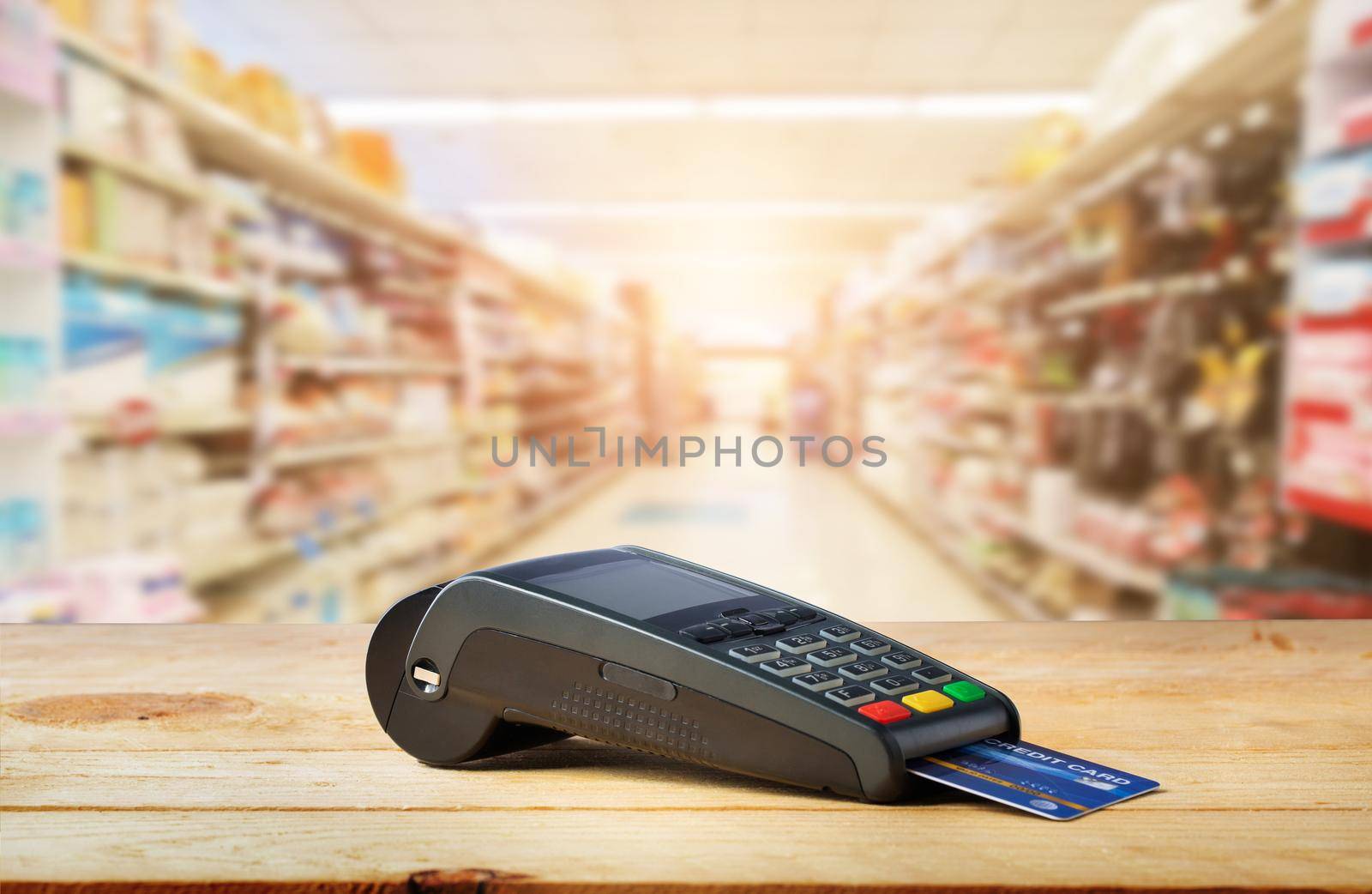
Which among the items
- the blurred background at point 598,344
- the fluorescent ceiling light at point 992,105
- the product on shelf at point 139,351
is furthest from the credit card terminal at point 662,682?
the fluorescent ceiling light at point 992,105

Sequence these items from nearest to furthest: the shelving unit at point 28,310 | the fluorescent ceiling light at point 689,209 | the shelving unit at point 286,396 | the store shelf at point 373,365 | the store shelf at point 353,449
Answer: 1. the shelving unit at point 28,310
2. the shelving unit at point 286,396
3. the store shelf at point 353,449
4. the store shelf at point 373,365
5. the fluorescent ceiling light at point 689,209

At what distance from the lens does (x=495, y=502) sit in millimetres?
4785

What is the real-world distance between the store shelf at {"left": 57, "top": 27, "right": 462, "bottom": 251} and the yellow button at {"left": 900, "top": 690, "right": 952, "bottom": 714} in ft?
6.77

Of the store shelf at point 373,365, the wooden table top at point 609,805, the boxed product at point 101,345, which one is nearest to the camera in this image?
the wooden table top at point 609,805

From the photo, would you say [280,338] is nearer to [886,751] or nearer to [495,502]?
[495,502]

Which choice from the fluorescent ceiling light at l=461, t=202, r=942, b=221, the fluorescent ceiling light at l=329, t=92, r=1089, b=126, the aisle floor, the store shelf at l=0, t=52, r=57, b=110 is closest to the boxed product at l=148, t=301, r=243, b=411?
the store shelf at l=0, t=52, r=57, b=110

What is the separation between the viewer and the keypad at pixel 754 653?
16.1 inches

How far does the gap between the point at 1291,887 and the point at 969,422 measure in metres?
4.46

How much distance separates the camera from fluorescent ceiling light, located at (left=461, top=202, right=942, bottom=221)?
34.8ft

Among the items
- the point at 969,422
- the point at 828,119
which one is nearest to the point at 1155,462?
the point at 969,422

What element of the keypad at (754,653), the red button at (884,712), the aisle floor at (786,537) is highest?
the keypad at (754,653)

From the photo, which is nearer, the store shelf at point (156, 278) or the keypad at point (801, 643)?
the keypad at point (801, 643)

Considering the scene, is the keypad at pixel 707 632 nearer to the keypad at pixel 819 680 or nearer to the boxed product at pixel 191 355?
the keypad at pixel 819 680

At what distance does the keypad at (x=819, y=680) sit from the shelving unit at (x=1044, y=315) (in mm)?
1995
